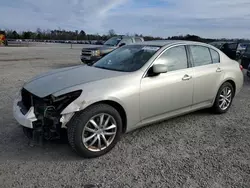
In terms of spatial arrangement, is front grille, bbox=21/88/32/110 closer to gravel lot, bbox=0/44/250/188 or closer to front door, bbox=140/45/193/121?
gravel lot, bbox=0/44/250/188

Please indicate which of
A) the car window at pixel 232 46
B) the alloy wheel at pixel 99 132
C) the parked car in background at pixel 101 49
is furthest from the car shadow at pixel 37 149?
the car window at pixel 232 46

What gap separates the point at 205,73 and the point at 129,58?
152 centimetres

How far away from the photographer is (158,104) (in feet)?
12.4

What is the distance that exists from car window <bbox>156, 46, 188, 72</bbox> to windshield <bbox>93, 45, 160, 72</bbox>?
0.61 feet

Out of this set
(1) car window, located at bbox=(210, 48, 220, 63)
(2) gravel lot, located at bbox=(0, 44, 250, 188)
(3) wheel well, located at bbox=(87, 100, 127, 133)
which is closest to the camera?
(2) gravel lot, located at bbox=(0, 44, 250, 188)

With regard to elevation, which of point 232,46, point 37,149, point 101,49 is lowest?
point 37,149

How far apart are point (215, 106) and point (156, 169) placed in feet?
8.38

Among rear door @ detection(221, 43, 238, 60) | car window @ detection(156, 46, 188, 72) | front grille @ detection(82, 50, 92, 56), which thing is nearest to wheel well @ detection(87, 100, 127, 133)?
car window @ detection(156, 46, 188, 72)

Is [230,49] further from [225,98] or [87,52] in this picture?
[225,98]

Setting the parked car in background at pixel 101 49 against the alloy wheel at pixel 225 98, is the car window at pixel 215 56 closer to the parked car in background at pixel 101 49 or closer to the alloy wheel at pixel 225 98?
the alloy wheel at pixel 225 98

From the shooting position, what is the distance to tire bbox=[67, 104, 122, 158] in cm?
303

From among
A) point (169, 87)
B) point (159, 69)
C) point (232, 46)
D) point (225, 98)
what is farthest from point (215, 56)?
point (232, 46)

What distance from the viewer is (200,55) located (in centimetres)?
459

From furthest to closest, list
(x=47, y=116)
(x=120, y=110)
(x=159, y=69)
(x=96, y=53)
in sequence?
(x=96, y=53), (x=159, y=69), (x=120, y=110), (x=47, y=116)
